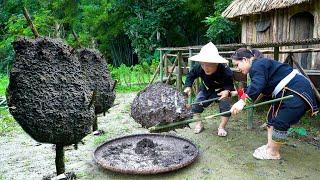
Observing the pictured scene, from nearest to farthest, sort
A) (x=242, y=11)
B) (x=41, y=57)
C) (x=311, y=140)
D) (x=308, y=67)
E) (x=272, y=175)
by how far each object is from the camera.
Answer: (x=41, y=57) < (x=272, y=175) < (x=311, y=140) < (x=308, y=67) < (x=242, y=11)

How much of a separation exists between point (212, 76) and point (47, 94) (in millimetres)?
3134

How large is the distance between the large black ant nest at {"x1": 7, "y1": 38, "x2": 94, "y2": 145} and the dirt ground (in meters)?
1.28

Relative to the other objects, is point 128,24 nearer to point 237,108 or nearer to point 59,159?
point 237,108

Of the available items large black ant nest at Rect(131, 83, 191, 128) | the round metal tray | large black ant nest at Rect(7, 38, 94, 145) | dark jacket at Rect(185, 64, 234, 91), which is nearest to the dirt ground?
the round metal tray

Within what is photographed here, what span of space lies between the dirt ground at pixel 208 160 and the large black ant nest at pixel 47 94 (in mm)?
1280

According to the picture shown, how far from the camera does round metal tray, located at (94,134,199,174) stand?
4008mm

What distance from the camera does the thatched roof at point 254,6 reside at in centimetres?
872

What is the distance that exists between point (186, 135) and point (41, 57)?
350 centimetres

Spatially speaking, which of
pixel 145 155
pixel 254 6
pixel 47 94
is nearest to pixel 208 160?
pixel 145 155

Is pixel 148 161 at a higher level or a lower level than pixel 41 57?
lower

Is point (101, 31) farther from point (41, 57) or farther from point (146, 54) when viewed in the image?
point (41, 57)

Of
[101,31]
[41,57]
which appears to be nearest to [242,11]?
[41,57]

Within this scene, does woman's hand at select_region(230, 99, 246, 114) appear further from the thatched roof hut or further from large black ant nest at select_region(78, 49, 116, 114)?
the thatched roof hut

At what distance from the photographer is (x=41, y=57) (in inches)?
118
